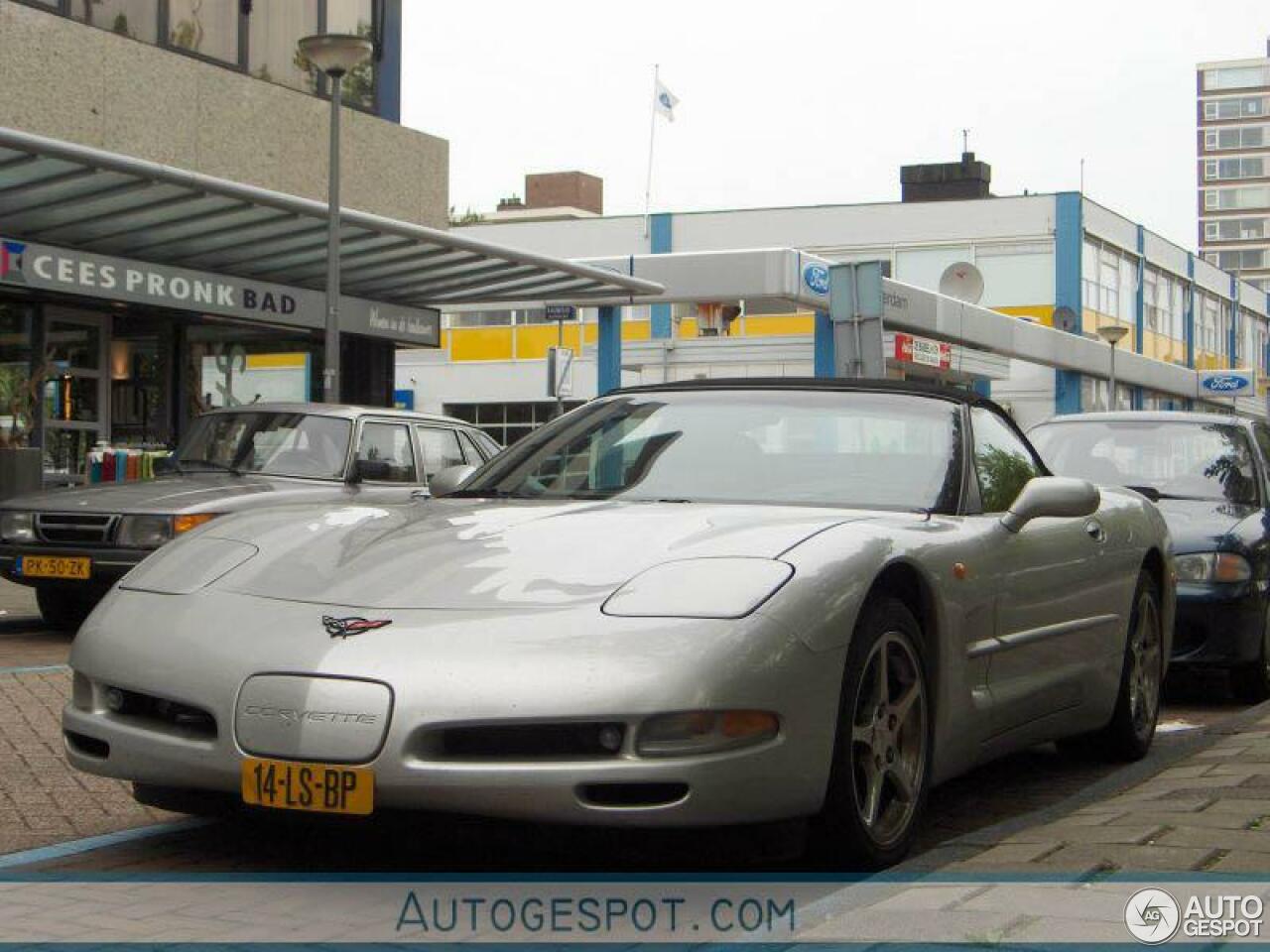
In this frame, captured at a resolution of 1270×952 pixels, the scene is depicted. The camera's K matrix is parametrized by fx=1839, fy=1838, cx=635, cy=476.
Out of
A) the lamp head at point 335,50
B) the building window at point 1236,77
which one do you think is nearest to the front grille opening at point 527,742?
the lamp head at point 335,50

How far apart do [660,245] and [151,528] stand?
39.2 meters

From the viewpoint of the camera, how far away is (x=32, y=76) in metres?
17.8

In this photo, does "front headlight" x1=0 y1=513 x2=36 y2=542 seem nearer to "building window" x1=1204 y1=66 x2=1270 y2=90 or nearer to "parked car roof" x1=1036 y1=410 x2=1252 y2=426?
"parked car roof" x1=1036 y1=410 x2=1252 y2=426

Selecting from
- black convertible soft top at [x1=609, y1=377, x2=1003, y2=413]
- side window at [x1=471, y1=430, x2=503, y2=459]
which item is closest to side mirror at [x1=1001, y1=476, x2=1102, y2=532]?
black convertible soft top at [x1=609, y1=377, x2=1003, y2=413]

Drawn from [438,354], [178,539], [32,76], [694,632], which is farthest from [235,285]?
[438,354]

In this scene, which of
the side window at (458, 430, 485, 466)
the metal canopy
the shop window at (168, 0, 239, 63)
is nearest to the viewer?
the side window at (458, 430, 485, 466)

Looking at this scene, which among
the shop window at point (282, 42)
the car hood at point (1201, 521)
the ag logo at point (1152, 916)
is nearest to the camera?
the ag logo at point (1152, 916)

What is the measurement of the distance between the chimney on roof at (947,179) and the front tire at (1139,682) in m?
52.3

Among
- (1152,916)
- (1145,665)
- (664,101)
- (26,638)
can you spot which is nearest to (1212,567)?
(1145,665)

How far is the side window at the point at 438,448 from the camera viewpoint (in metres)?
12.2

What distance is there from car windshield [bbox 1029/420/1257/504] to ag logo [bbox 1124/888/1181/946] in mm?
6111

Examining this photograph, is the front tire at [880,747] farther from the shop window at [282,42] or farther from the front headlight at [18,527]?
the shop window at [282,42]

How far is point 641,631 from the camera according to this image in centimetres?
414

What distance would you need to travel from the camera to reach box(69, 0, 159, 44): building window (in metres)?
18.7
